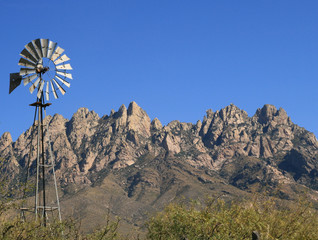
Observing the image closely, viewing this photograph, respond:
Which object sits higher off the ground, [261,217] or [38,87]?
[38,87]

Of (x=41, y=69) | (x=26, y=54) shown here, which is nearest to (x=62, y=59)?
(x=41, y=69)

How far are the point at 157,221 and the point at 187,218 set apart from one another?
1310cm

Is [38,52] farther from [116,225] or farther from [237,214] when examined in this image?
[237,214]

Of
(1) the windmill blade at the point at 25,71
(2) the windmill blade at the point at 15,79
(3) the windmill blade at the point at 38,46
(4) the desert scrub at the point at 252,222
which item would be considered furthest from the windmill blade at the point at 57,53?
(4) the desert scrub at the point at 252,222

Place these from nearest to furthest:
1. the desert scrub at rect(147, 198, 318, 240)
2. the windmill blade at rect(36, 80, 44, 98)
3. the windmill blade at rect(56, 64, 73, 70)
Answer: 1. the desert scrub at rect(147, 198, 318, 240)
2. the windmill blade at rect(36, 80, 44, 98)
3. the windmill blade at rect(56, 64, 73, 70)

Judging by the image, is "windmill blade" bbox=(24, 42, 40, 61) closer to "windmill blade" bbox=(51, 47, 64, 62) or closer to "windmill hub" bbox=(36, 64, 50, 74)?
"windmill hub" bbox=(36, 64, 50, 74)

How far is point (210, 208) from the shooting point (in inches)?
1318

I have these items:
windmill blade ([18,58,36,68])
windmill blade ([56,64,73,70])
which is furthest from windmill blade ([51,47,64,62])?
windmill blade ([18,58,36,68])

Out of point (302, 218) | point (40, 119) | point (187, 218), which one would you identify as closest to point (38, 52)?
point (40, 119)

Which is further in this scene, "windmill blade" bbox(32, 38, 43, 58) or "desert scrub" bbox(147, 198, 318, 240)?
"windmill blade" bbox(32, 38, 43, 58)

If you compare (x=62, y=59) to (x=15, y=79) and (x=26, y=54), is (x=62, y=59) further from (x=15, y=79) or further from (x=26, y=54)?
(x=15, y=79)

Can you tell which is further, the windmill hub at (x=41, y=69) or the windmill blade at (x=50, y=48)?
the windmill blade at (x=50, y=48)

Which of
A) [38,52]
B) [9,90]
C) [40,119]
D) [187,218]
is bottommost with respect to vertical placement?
[187,218]

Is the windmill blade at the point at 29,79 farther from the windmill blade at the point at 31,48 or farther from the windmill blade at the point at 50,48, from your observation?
the windmill blade at the point at 50,48
